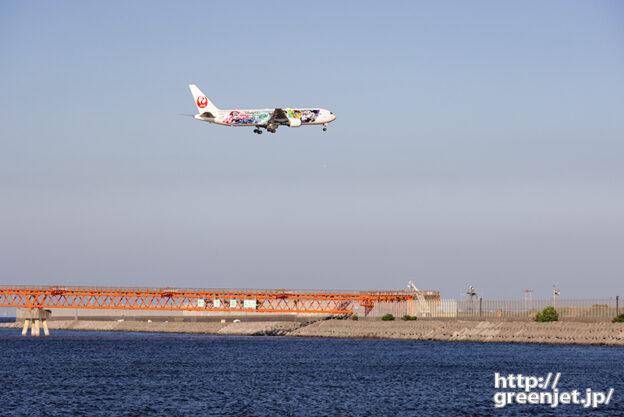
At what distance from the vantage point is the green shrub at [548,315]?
5591 inches

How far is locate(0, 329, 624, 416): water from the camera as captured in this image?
68.8 meters

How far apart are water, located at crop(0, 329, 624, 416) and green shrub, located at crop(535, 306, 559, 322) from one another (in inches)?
328

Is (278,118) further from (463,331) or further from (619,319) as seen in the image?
(619,319)

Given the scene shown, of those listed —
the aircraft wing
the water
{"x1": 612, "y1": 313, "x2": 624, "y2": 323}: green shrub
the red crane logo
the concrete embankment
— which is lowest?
the water

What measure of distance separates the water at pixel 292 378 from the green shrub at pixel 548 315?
8.34 m

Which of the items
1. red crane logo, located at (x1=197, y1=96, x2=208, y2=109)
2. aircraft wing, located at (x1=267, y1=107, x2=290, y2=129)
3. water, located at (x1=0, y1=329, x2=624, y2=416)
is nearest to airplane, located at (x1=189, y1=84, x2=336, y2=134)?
aircraft wing, located at (x1=267, y1=107, x2=290, y2=129)

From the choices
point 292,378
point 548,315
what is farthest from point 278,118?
point 548,315

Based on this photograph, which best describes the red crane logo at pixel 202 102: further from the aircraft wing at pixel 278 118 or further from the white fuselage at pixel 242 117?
the aircraft wing at pixel 278 118

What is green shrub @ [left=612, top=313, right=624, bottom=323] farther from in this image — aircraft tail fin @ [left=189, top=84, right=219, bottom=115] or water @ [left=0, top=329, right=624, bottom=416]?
aircraft tail fin @ [left=189, top=84, right=219, bottom=115]

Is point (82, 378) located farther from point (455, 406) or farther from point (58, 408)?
point (455, 406)

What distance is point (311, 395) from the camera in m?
76.6

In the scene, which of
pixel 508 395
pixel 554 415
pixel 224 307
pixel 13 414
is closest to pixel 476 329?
pixel 224 307

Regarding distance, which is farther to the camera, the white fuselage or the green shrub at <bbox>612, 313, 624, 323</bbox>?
the green shrub at <bbox>612, 313, 624, 323</bbox>

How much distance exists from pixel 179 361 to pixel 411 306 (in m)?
71.7
